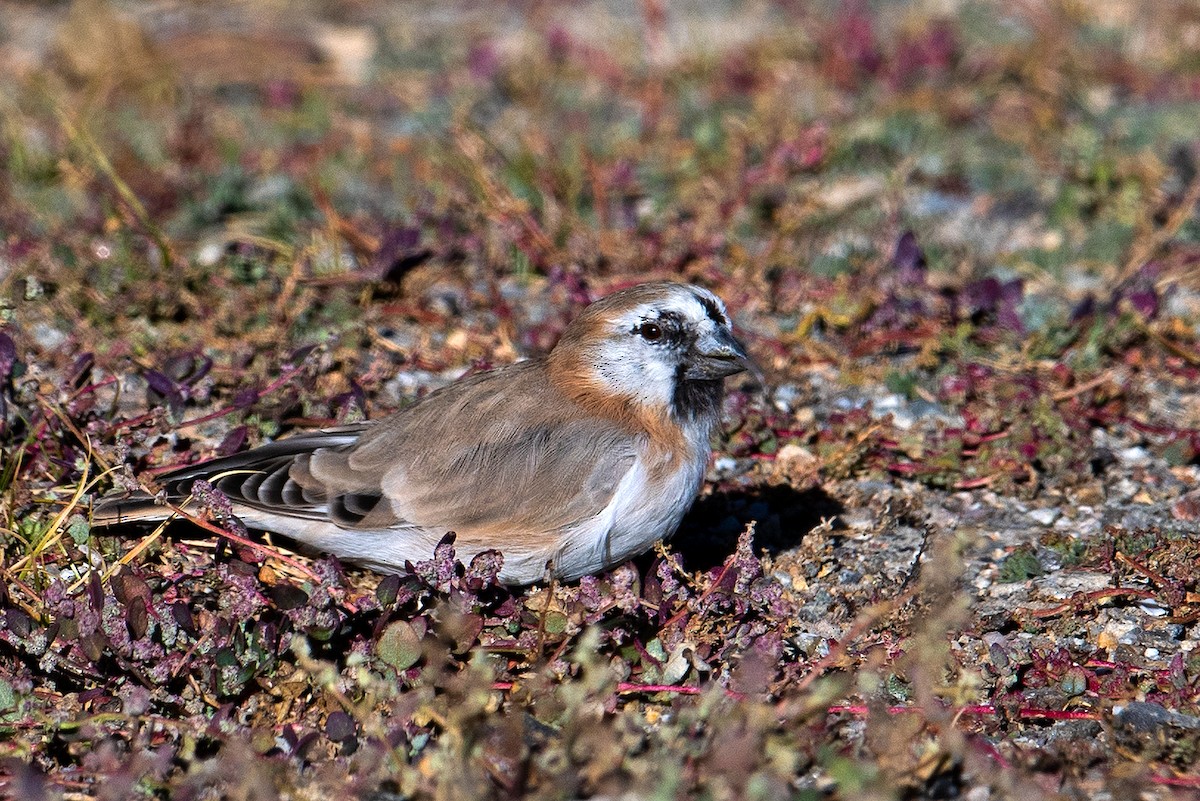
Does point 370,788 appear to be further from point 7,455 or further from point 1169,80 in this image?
point 1169,80

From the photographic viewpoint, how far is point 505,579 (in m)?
4.54

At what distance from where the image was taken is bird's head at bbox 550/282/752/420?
4684 millimetres

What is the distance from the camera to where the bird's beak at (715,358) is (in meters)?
4.66

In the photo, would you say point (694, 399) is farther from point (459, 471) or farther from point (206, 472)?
point (206, 472)

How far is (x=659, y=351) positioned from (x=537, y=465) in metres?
0.60

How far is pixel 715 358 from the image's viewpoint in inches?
185

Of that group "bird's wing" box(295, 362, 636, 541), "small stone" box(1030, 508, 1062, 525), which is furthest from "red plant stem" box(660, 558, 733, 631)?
"small stone" box(1030, 508, 1062, 525)

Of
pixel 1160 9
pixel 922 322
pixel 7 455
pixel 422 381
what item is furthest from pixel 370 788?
pixel 1160 9

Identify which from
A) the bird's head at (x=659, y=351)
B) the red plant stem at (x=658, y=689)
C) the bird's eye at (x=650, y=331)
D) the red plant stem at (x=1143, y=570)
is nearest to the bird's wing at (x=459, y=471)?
the bird's head at (x=659, y=351)

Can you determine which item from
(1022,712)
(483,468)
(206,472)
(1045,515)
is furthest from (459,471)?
(1045,515)

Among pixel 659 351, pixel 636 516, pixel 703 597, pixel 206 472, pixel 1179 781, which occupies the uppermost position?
pixel 659 351

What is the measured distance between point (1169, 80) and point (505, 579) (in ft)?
22.7

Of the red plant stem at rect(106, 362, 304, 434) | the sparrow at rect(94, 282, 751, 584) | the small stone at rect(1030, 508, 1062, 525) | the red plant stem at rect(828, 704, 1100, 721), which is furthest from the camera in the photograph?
the red plant stem at rect(106, 362, 304, 434)

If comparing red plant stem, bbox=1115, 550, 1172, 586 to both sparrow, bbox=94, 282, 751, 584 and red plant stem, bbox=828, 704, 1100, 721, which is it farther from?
sparrow, bbox=94, 282, 751, 584
